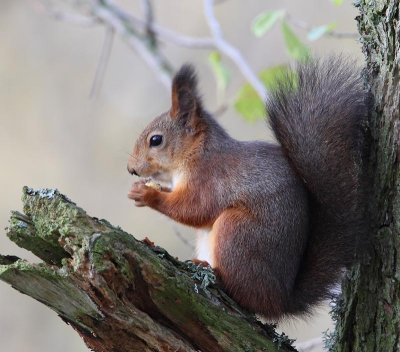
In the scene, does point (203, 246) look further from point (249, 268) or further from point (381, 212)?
point (381, 212)

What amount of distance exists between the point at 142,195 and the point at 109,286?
0.57 m

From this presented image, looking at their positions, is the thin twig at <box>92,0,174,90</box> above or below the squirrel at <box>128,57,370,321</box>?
above

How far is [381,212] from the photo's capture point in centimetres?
159

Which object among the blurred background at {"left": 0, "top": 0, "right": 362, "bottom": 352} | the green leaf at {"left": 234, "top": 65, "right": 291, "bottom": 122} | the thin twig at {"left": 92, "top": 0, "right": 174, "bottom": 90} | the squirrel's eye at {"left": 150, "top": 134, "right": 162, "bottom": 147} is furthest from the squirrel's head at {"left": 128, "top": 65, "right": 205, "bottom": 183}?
the blurred background at {"left": 0, "top": 0, "right": 362, "bottom": 352}

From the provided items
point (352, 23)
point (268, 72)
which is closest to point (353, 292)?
point (268, 72)

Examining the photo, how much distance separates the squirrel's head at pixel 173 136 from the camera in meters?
2.10

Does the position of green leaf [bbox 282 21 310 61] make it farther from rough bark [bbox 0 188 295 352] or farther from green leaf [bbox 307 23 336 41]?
rough bark [bbox 0 188 295 352]

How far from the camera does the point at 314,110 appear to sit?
1757 millimetres

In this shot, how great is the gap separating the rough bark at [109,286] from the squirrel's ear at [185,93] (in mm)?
690

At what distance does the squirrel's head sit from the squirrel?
0.55ft

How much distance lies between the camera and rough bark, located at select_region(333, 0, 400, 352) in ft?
5.06

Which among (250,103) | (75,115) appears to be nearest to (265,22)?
(250,103)

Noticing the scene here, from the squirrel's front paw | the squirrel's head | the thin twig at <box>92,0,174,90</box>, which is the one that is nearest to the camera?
the squirrel's front paw

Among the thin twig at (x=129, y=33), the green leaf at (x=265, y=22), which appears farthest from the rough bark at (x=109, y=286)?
the thin twig at (x=129, y=33)
